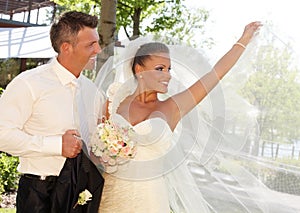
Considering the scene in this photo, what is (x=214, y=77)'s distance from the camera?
2.80 meters

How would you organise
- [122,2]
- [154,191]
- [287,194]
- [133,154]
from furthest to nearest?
1. [122,2]
2. [287,194]
3. [154,191]
4. [133,154]

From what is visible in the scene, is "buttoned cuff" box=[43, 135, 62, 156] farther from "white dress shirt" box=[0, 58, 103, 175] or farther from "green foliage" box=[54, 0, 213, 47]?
"green foliage" box=[54, 0, 213, 47]

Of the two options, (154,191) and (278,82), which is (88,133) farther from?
(278,82)

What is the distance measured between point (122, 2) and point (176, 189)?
630cm

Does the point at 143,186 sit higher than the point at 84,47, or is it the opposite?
the point at 84,47

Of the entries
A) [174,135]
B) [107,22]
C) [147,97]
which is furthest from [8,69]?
[147,97]

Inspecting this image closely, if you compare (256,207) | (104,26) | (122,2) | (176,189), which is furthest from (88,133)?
(122,2)

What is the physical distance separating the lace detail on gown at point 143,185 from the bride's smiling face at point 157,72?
19cm

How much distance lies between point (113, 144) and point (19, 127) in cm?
50

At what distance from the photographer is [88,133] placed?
2.78 meters

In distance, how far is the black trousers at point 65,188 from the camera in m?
2.69

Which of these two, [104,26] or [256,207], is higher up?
[104,26]

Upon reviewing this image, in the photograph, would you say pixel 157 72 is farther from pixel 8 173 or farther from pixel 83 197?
pixel 8 173

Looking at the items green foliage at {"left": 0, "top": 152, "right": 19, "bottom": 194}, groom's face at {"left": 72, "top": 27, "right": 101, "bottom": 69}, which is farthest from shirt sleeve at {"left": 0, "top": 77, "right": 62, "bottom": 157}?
green foliage at {"left": 0, "top": 152, "right": 19, "bottom": 194}
